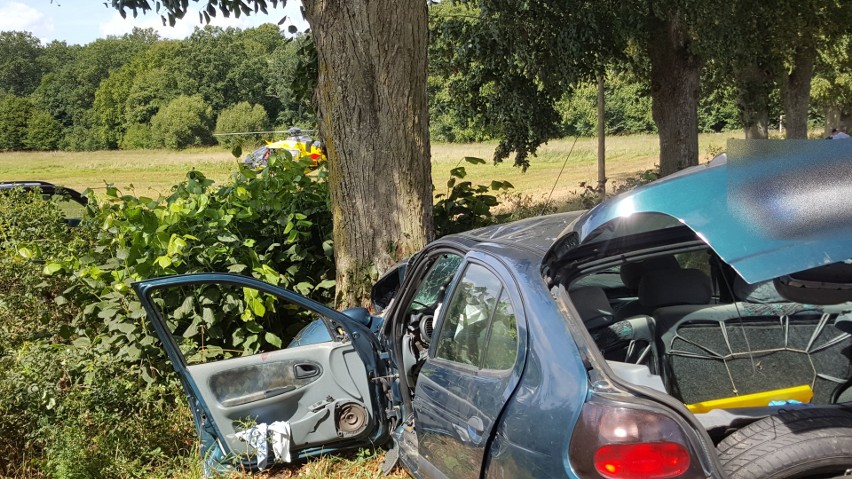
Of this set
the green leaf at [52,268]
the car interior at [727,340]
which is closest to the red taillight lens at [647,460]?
the car interior at [727,340]

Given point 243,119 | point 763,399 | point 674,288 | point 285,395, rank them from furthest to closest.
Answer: point 243,119, point 285,395, point 674,288, point 763,399

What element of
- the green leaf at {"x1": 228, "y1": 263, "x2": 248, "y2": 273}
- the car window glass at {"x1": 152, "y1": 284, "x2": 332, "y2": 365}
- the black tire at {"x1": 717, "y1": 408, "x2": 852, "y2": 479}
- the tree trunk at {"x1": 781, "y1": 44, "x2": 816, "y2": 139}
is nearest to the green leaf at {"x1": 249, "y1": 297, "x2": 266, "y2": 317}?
the car window glass at {"x1": 152, "y1": 284, "x2": 332, "y2": 365}

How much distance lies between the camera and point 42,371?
5.59 metres

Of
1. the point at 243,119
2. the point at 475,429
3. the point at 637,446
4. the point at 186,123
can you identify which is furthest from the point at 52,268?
the point at 186,123

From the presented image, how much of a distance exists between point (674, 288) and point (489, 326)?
0.95m

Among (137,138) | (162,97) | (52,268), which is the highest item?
(162,97)

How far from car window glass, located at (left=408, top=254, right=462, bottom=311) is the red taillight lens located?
2.18 meters

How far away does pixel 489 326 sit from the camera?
3424mm

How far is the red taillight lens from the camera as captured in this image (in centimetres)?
256

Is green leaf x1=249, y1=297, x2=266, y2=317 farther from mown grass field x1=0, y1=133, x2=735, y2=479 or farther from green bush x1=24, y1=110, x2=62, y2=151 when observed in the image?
green bush x1=24, y1=110, x2=62, y2=151

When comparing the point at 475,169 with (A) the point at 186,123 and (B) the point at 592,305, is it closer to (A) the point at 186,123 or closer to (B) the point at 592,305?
(B) the point at 592,305

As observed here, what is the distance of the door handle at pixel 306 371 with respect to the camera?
16.1 feet

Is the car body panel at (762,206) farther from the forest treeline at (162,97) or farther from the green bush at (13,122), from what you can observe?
the green bush at (13,122)

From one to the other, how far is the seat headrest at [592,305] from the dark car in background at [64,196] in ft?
20.5
